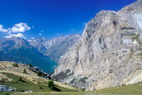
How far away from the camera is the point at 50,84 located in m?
102

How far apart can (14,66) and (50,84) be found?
44289mm

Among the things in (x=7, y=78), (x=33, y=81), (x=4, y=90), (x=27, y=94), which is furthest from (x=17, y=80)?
(x=27, y=94)

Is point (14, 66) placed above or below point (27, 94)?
above

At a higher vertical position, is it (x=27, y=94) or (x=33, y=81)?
(x=33, y=81)

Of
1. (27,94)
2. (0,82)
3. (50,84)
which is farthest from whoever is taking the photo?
(50,84)

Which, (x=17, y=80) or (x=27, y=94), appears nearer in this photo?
(x=27, y=94)

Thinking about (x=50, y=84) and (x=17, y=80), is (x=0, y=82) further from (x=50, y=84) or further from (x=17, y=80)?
(x=50, y=84)

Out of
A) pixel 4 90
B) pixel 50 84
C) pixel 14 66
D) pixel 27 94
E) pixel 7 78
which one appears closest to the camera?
pixel 27 94

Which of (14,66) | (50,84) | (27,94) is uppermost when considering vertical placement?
(14,66)

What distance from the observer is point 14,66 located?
139 metres

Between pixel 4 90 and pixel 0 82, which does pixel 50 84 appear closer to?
pixel 0 82

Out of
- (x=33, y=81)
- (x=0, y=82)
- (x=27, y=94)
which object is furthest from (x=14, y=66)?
(x=27, y=94)

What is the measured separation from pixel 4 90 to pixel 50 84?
33.1m

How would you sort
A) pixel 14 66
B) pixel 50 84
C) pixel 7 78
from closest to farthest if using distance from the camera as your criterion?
pixel 7 78, pixel 50 84, pixel 14 66
